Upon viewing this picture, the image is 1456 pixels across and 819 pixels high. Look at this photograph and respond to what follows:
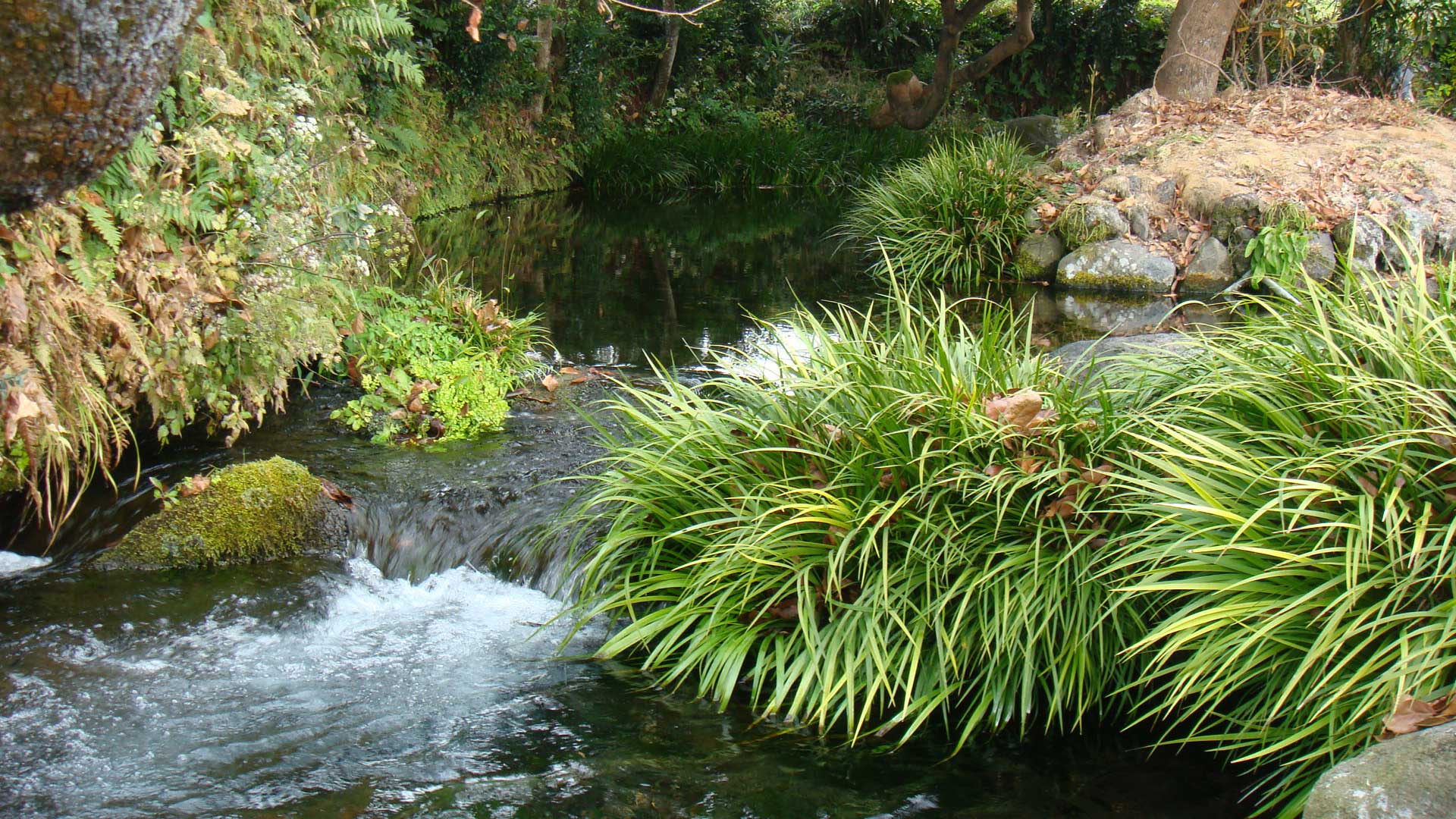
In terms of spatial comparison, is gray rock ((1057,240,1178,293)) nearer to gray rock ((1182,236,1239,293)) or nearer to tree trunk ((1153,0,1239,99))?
gray rock ((1182,236,1239,293))

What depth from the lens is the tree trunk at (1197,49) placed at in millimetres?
13781

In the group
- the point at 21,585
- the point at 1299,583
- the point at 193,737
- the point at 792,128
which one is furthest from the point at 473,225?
the point at 1299,583

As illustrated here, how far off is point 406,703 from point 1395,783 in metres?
3.10

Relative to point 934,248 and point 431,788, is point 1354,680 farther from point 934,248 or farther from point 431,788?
point 934,248

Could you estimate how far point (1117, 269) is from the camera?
11320 mm

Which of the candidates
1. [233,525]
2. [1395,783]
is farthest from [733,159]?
[1395,783]

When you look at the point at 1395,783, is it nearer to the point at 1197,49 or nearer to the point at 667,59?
the point at 1197,49

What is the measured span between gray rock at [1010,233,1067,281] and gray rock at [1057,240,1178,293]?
221 mm

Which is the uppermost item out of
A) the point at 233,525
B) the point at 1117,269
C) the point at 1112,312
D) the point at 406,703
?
the point at 1117,269

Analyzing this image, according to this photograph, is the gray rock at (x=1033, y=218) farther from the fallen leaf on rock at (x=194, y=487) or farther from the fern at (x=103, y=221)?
the fern at (x=103, y=221)

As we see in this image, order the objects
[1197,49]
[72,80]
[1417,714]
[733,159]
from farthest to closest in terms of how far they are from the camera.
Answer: [733,159] < [1197,49] < [1417,714] < [72,80]

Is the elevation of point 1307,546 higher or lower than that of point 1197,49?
lower

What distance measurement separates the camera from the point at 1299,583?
10.9ft

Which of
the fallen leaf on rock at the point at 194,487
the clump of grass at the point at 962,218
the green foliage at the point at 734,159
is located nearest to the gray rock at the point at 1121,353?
the fallen leaf on rock at the point at 194,487
